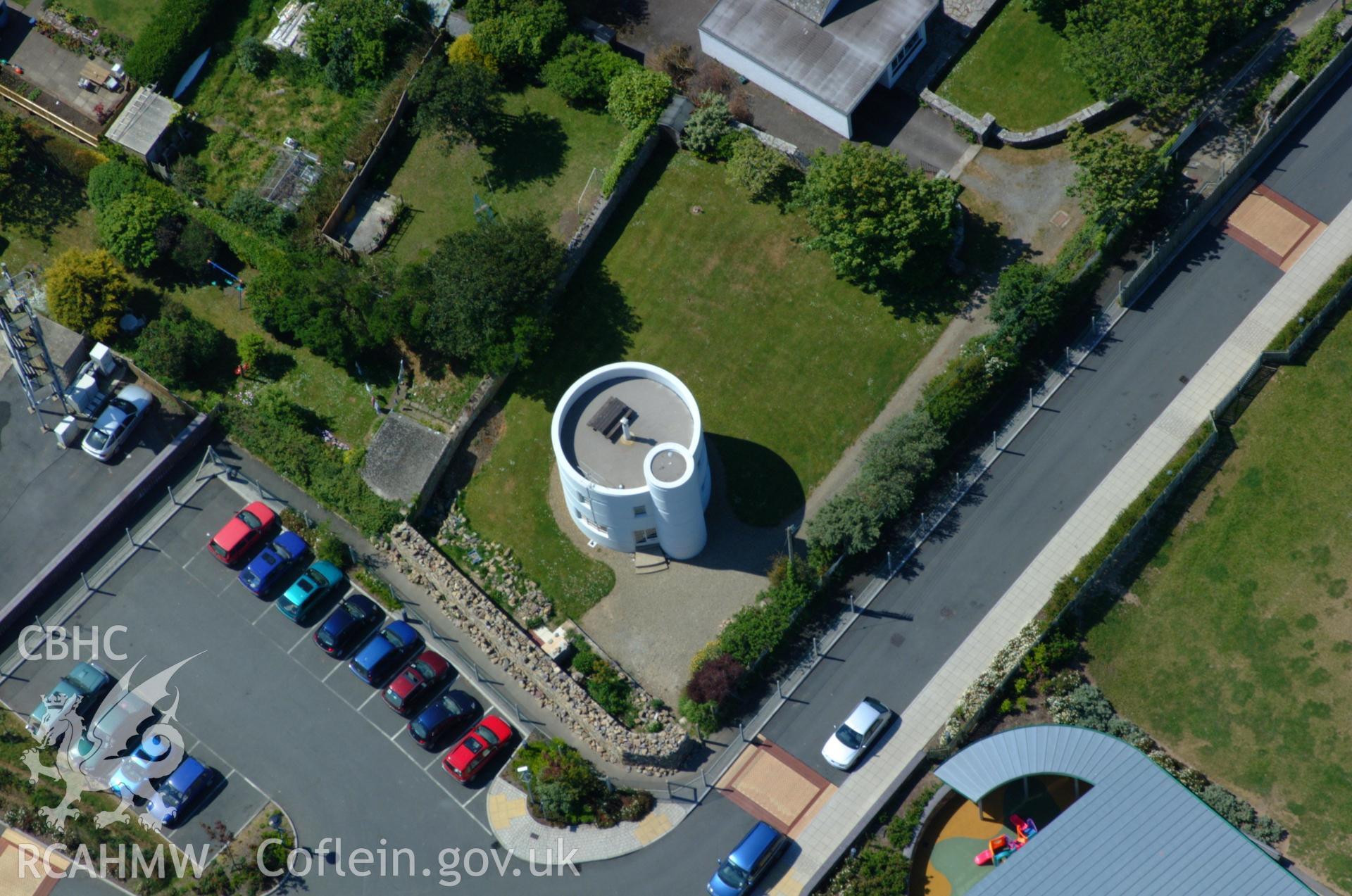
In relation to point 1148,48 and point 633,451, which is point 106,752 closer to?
point 633,451

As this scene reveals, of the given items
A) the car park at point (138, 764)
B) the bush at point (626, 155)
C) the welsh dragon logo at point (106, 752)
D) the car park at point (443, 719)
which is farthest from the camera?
the bush at point (626, 155)

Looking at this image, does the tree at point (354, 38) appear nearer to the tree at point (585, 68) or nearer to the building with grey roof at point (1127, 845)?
the tree at point (585, 68)

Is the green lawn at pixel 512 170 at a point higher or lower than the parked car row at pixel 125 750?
higher

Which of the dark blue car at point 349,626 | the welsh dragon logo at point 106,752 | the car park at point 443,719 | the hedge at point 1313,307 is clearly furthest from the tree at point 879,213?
the welsh dragon logo at point 106,752

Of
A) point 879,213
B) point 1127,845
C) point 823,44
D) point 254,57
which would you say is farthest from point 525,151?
point 1127,845

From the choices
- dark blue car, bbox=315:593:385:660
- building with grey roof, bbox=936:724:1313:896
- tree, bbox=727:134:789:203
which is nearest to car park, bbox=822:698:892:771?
building with grey roof, bbox=936:724:1313:896

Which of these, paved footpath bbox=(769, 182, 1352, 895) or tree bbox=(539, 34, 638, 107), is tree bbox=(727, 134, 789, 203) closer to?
tree bbox=(539, 34, 638, 107)
